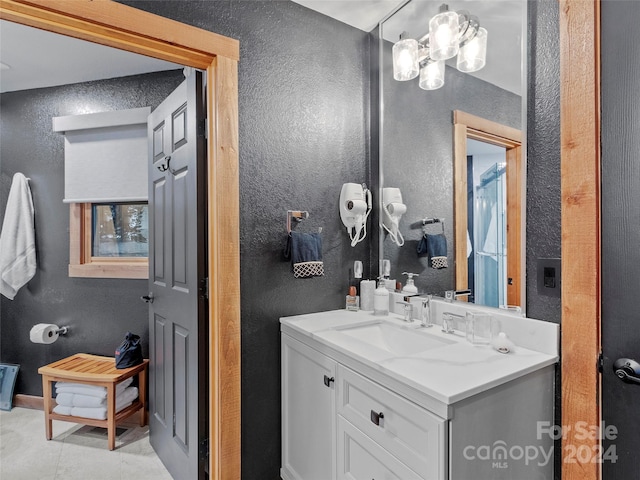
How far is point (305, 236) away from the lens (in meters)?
1.69

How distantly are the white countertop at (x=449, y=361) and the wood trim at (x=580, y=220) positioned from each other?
0.08m

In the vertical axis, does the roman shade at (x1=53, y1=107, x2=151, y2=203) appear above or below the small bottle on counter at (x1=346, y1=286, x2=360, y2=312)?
above

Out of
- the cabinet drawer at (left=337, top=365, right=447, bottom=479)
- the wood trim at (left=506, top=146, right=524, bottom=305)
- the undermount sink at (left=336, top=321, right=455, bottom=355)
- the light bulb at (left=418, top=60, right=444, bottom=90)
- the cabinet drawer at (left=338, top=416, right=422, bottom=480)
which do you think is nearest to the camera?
the cabinet drawer at (left=337, top=365, right=447, bottom=479)

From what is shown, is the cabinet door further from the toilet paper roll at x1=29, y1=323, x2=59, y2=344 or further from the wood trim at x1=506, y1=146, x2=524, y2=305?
the toilet paper roll at x1=29, y1=323, x2=59, y2=344

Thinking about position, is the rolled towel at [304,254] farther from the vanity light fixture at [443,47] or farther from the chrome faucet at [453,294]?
the vanity light fixture at [443,47]

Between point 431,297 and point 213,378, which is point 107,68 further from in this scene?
point 431,297

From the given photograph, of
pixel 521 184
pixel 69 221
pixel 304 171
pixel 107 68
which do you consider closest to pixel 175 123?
pixel 304 171

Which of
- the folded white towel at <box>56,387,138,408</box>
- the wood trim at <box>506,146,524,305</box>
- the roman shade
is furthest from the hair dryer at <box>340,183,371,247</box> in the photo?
the folded white towel at <box>56,387,138,408</box>

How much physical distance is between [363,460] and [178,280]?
118 centimetres

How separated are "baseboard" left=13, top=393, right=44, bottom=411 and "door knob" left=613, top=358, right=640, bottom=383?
3497 mm

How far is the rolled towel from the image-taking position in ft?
5.44

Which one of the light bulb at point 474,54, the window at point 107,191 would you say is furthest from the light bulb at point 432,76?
the window at point 107,191

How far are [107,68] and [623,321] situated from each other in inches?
121

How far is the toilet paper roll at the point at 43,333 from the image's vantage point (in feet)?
8.04
